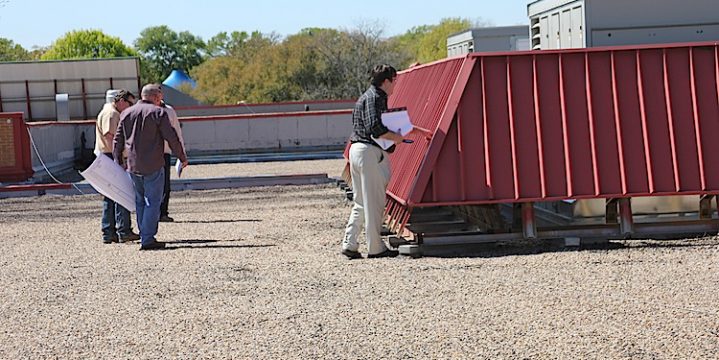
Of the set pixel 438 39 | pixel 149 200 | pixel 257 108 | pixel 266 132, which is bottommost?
pixel 149 200

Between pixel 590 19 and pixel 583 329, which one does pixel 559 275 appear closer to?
pixel 583 329

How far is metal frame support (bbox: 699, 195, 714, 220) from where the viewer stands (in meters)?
12.4

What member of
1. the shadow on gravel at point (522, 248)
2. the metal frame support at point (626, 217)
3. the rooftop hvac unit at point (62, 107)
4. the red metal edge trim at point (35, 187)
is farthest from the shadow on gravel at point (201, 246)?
the rooftop hvac unit at point (62, 107)

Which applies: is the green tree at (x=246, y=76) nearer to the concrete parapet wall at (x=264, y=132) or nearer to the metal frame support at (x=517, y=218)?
the concrete parapet wall at (x=264, y=132)

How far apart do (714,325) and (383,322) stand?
217 cm

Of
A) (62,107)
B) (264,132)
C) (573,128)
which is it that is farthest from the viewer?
(62,107)

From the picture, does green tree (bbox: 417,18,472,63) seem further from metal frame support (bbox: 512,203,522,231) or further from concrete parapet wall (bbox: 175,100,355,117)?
metal frame support (bbox: 512,203,522,231)

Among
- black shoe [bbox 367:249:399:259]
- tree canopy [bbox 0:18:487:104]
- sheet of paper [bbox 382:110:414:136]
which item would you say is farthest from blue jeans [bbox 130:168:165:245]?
tree canopy [bbox 0:18:487:104]

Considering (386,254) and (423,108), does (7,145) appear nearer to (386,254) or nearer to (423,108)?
(423,108)

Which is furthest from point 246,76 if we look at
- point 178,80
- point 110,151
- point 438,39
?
point 110,151

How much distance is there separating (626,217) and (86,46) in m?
127

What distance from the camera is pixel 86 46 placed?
440 ft

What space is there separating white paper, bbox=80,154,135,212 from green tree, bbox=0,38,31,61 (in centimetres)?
10097

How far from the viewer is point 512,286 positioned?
9594mm
